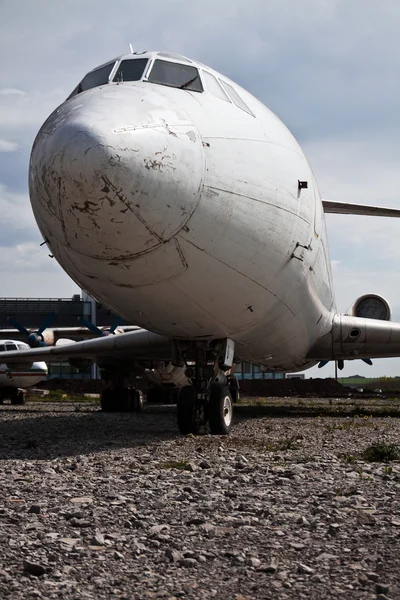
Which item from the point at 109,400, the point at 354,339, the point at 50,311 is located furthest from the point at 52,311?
the point at 354,339

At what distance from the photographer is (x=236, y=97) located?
33.7 ft

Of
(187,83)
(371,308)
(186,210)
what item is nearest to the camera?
(186,210)

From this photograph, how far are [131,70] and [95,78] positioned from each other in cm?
53

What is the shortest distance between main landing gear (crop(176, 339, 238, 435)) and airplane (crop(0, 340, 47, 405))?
18227 millimetres

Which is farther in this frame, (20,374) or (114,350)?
(20,374)

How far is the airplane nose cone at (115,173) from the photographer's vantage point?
7.44m

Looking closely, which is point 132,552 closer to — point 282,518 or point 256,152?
point 282,518

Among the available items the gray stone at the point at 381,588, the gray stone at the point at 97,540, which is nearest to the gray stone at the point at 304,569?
the gray stone at the point at 381,588

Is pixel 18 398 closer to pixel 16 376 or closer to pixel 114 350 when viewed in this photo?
pixel 16 376

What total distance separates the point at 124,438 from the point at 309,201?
4.44m

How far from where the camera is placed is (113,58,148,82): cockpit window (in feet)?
31.0

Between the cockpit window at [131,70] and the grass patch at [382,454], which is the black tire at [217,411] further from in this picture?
the cockpit window at [131,70]

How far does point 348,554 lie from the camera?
4.05m

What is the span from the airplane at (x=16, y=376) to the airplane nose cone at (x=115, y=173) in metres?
20.6
